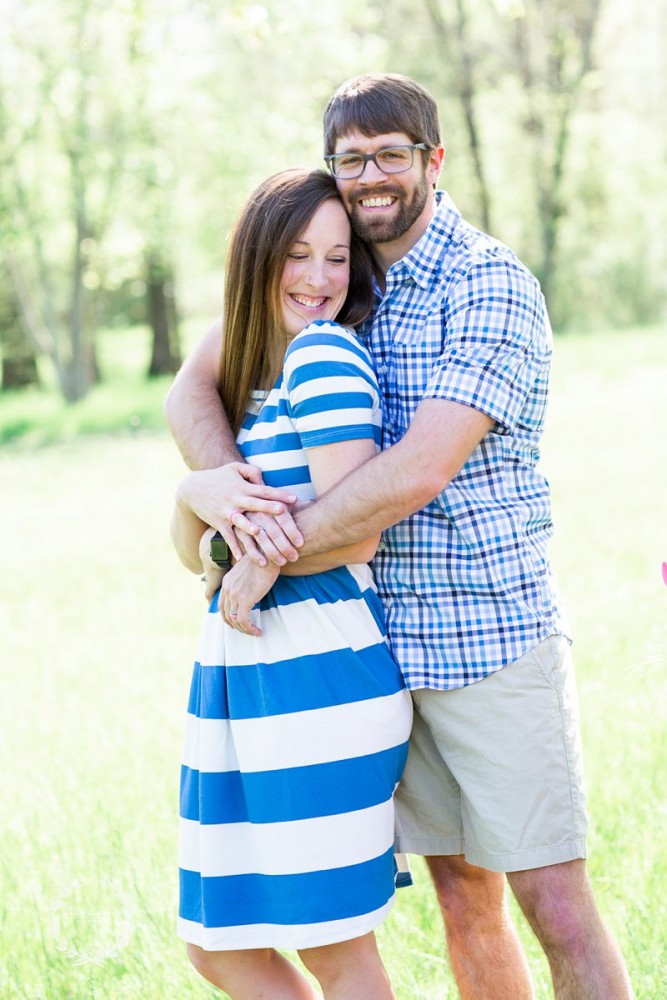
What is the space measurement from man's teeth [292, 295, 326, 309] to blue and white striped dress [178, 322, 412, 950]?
0.19m

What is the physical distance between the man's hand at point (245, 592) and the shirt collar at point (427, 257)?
2.42ft

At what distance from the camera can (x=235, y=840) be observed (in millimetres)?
2480

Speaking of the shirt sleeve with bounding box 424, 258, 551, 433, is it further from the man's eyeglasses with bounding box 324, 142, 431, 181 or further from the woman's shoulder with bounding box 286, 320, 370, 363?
the man's eyeglasses with bounding box 324, 142, 431, 181

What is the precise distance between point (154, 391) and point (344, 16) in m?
9.37

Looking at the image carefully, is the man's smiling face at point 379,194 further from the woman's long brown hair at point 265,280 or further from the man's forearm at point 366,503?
the man's forearm at point 366,503

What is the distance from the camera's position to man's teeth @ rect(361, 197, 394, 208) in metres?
2.80

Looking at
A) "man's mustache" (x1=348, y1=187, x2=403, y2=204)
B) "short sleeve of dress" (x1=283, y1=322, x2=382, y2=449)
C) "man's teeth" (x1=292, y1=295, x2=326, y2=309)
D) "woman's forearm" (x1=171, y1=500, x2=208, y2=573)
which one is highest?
"man's mustache" (x1=348, y1=187, x2=403, y2=204)

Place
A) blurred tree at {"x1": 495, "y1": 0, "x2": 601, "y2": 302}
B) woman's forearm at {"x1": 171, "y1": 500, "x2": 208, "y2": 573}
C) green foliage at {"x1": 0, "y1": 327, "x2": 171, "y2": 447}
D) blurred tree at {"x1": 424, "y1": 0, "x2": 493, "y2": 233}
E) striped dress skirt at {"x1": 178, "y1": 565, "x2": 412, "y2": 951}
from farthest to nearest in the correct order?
1. blurred tree at {"x1": 495, "y1": 0, "x2": 601, "y2": 302}
2. blurred tree at {"x1": 424, "y1": 0, "x2": 493, "y2": 233}
3. green foliage at {"x1": 0, "y1": 327, "x2": 171, "y2": 447}
4. woman's forearm at {"x1": 171, "y1": 500, "x2": 208, "y2": 573}
5. striped dress skirt at {"x1": 178, "y1": 565, "x2": 412, "y2": 951}

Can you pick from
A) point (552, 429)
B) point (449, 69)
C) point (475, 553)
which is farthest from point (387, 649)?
point (449, 69)

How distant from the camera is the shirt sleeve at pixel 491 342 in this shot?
8.25ft

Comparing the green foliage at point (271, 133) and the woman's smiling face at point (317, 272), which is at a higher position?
the woman's smiling face at point (317, 272)

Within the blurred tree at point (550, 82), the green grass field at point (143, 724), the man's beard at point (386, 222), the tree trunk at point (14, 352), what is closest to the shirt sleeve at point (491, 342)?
the man's beard at point (386, 222)

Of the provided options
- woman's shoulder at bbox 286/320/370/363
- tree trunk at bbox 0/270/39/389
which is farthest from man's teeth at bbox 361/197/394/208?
tree trunk at bbox 0/270/39/389

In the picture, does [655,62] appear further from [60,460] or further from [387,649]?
[387,649]
